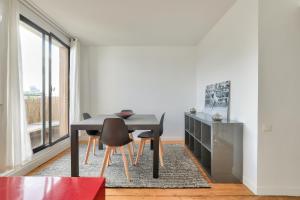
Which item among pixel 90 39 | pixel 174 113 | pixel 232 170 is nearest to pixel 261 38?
pixel 232 170

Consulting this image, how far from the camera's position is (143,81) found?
5.16 m

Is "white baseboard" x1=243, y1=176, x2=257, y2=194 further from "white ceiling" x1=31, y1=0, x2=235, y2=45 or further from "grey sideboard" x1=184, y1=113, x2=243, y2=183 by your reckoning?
"white ceiling" x1=31, y1=0, x2=235, y2=45

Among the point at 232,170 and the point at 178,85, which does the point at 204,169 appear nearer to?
the point at 232,170

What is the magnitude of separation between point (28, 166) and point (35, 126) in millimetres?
725

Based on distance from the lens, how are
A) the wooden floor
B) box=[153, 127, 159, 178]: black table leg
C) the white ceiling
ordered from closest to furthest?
the wooden floor < box=[153, 127, 159, 178]: black table leg < the white ceiling

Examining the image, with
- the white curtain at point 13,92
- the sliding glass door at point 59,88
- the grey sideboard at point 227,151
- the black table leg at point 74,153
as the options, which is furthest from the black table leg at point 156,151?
the sliding glass door at point 59,88

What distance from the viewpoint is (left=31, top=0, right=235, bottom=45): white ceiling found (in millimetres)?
2871

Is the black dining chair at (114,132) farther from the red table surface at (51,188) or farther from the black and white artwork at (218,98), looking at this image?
the red table surface at (51,188)

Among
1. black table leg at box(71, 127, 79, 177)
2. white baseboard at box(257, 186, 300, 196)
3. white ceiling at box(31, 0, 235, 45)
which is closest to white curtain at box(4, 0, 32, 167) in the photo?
white ceiling at box(31, 0, 235, 45)

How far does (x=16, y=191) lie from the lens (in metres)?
0.74

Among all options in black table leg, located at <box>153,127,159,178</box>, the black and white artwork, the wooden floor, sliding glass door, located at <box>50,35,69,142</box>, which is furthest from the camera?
sliding glass door, located at <box>50,35,69,142</box>

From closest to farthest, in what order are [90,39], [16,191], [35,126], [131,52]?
[16,191], [35,126], [90,39], [131,52]

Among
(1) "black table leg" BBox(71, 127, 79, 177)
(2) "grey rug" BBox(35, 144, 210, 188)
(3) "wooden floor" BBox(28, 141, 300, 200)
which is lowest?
(3) "wooden floor" BBox(28, 141, 300, 200)

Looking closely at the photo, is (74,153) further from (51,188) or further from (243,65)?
(243,65)
